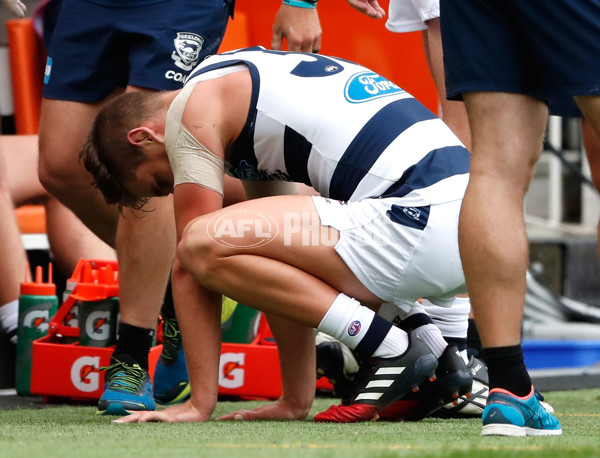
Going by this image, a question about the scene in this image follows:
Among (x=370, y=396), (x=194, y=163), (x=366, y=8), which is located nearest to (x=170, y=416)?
(x=370, y=396)

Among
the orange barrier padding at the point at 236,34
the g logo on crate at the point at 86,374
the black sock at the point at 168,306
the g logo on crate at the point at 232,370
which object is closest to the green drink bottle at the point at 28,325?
the g logo on crate at the point at 86,374

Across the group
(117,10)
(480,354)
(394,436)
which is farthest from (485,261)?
(480,354)

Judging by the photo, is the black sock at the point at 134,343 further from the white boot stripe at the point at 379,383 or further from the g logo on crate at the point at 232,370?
the white boot stripe at the point at 379,383

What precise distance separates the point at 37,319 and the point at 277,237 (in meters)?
1.55

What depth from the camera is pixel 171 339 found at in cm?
384

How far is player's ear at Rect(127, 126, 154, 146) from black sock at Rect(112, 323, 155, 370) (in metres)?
0.65

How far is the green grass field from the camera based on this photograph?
221 centimetres

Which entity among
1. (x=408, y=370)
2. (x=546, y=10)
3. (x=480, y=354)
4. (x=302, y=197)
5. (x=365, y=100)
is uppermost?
(x=546, y=10)

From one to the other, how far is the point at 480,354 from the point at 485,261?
6.38 feet

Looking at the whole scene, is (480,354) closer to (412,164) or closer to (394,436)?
(412,164)

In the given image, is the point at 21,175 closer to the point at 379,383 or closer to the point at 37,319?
the point at 37,319

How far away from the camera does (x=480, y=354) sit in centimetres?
435

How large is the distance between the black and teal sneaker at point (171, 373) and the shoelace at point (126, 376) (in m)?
0.41

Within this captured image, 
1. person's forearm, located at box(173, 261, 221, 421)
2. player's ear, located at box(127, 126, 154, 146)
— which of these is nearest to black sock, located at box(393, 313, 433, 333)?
person's forearm, located at box(173, 261, 221, 421)
